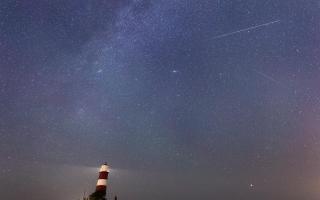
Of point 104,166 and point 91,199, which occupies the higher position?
point 104,166

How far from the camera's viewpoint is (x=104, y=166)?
6006 centimetres

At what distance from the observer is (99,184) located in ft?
190

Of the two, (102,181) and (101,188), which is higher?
(102,181)

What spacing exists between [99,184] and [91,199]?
2.76 m

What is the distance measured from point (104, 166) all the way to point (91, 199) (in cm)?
616

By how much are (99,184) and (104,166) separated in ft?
11.4

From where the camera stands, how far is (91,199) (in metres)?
56.4

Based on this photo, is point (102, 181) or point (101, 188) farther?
point (102, 181)

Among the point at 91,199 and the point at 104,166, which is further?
the point at 104,166
